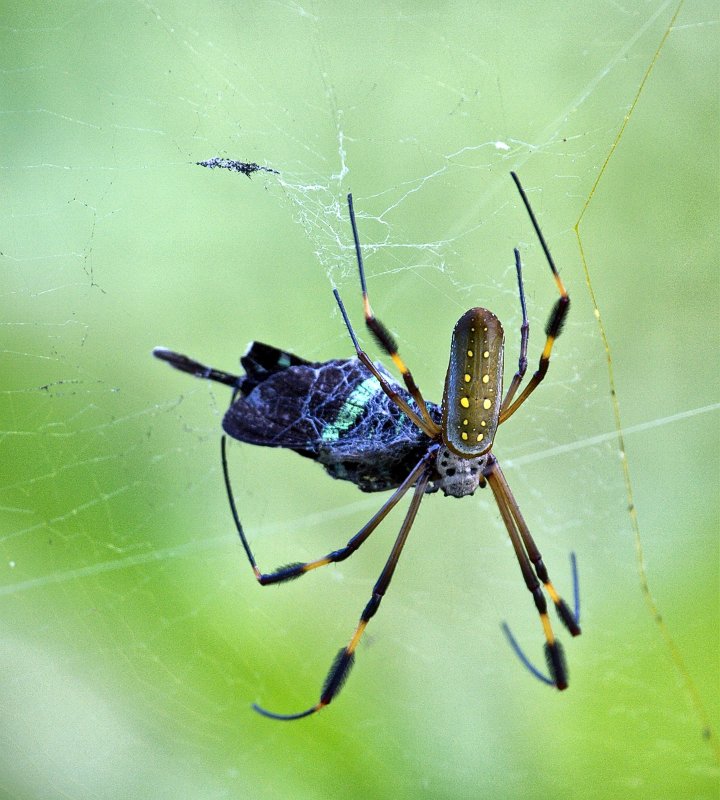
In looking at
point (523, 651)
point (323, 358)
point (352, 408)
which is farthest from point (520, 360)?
point (523, 651)

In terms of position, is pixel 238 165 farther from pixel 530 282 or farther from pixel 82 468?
pixel 530 282

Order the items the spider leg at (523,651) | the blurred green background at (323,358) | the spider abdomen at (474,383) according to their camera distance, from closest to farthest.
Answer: the spider abdomen at (474,383), the blurred green background at (323,358), the spider leg at (523,651)

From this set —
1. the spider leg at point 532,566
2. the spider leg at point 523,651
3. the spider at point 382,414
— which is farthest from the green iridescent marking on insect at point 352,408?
the spider leg at point 523,651

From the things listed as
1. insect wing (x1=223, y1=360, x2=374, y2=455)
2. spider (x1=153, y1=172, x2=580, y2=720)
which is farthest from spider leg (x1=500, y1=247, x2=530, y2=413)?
insect wing (x1=223, y1=360, x2=374, y2=455)

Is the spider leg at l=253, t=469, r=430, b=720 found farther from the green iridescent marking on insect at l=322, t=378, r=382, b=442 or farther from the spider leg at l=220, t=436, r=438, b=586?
the green iridescent marking on insect at l=322, t=378, r=382, b=442

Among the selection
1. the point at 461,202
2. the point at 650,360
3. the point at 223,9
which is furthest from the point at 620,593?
the point at 223,9

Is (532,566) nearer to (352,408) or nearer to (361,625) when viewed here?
Answer: (361,625)

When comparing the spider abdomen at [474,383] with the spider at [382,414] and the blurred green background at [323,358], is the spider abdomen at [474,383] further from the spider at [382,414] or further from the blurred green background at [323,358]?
the blurred green background at [323,358]
